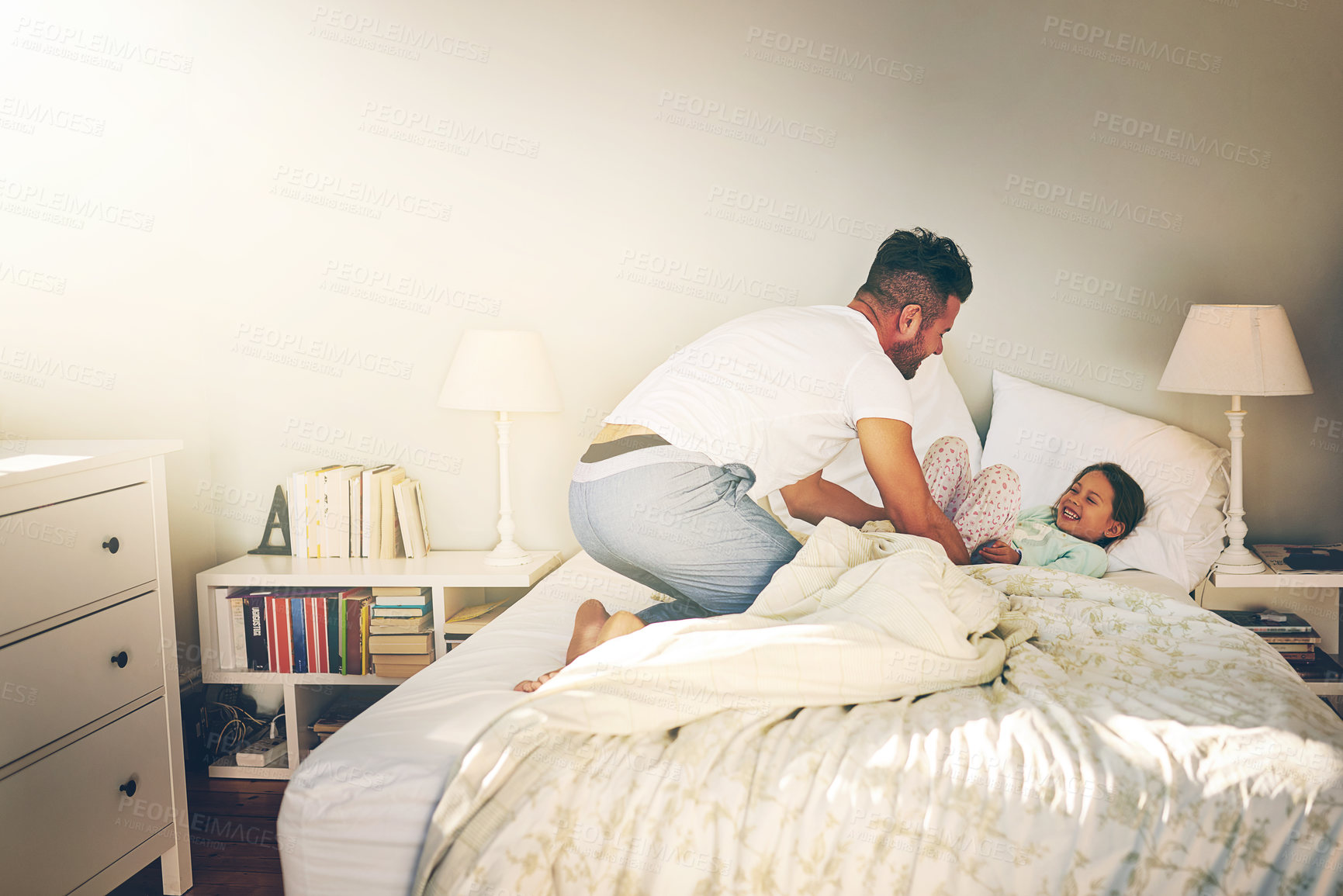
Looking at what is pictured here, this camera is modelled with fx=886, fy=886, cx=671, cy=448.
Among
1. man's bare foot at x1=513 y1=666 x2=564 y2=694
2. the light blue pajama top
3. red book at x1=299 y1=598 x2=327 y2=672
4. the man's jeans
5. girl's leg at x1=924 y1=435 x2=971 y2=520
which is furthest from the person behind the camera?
red book at x1=299 y1=598 x2=327 y2=672

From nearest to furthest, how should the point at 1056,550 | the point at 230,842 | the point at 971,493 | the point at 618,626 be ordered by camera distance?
the point at 618,626 < the point at 230,842 < the point at 1056,550 < the point at 971,493

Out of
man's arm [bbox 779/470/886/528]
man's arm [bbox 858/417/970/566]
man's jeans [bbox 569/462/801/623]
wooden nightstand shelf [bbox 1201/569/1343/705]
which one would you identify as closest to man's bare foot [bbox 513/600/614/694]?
man's jeans [bbox 569/462/801/623]

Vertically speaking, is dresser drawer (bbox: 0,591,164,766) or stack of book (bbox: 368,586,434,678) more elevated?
dresser drawer (bbox: 0,591,164,766)

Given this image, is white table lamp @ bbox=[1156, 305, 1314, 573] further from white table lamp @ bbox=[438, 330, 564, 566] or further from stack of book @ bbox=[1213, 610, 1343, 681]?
white table lamp @ bbox=[438, 330, 564, 566]

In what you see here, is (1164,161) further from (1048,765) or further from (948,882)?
(948,882)

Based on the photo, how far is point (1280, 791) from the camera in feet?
3.53

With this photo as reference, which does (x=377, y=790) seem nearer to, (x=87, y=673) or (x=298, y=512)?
(x=87, y=673)

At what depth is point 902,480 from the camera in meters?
1.69

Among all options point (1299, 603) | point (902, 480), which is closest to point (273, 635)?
point (902, 480)

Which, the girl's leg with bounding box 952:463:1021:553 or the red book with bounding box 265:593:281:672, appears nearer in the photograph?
the girl's leg with bounding box 952:463:1021:553

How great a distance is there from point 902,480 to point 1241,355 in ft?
3.49

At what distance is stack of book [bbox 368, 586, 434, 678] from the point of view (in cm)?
230

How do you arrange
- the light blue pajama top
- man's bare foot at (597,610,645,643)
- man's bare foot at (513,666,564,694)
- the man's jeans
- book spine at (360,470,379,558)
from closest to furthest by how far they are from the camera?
man's bare foot at (513,666,564,694) < man's bare foot at (597,610,645,643) < the man's jeans < the light blue pajama top < book spine at (360,470,379,558)

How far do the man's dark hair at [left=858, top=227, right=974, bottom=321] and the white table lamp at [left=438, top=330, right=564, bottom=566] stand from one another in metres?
0.94
